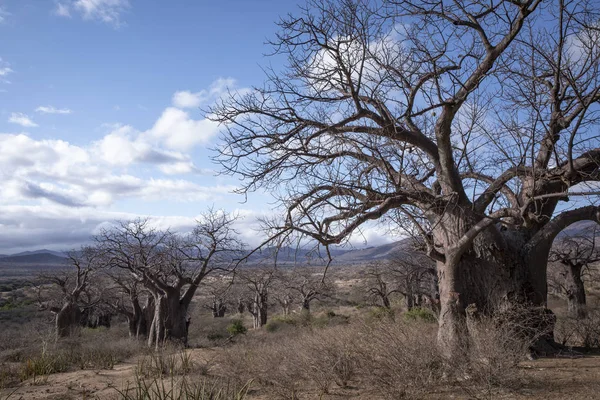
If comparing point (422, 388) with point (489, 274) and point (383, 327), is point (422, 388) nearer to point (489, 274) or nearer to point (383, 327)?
point (383, 327)

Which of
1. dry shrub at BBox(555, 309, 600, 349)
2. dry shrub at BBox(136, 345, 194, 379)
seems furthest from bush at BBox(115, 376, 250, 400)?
dry shrub at BBox(555, 309, 600, 349)

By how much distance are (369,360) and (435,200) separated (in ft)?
10.5

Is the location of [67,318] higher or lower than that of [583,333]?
lower

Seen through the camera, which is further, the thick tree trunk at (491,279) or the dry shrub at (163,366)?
the thick tree trunk at (491,279)

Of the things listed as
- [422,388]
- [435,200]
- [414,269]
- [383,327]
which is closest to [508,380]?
[422,388]

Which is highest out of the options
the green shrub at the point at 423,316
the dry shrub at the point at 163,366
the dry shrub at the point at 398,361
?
the dry shrub at the point at 398,361

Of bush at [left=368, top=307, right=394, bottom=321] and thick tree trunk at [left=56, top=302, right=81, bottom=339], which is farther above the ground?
bush at [left=368, top=307, right=394, bottom=321]

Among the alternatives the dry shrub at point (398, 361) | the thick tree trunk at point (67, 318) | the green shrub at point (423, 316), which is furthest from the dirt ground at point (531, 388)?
the thick tree trunk at point (67, 318)

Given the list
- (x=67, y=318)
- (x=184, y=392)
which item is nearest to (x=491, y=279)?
(x=184, y=392)

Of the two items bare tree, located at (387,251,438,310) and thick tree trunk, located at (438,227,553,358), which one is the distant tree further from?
bare tree, located at (387,251,438,310)

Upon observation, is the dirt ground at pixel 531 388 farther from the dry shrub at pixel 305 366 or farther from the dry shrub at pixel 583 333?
the dry shrub at pixel 583 333

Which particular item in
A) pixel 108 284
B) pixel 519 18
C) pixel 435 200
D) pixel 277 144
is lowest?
pixel 108 284

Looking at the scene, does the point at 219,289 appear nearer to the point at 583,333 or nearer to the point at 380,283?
the point at 583,333

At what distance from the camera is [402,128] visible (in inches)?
339
